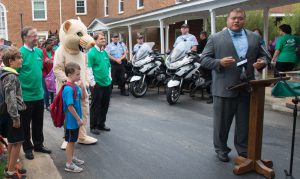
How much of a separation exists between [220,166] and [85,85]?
2.59 metres

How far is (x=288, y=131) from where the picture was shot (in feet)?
22.6

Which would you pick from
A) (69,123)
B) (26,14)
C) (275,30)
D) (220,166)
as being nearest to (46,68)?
(69,123)

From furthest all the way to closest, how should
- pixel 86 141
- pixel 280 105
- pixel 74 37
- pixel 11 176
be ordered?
1. pixel 280 105
2. pixel 86 141
3. pixel 74 37
4. pixel 11 176

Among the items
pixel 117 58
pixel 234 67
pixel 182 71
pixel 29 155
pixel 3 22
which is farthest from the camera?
pixel 3 22

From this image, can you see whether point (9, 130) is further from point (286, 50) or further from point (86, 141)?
point (286, 50)

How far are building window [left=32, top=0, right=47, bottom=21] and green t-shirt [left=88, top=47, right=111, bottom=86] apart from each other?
1143 inches

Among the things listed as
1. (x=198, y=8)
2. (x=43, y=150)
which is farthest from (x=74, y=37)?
(x=198, y=8)

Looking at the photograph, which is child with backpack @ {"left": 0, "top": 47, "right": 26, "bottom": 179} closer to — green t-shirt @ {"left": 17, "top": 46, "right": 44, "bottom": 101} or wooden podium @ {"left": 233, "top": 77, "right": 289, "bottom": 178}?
green t-shirt @ {"left": 17, "top": 46, "right": 44, "bottom": 101}

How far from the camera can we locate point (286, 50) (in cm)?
960

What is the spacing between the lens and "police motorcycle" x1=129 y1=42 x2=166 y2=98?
11.7 meters

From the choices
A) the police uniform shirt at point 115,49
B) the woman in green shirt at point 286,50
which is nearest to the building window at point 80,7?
the police uniform shirt at point 115,49

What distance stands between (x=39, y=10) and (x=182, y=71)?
26.9 metres

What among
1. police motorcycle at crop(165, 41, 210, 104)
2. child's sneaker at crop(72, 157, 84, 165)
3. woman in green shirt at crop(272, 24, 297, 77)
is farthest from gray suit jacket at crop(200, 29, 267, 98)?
woman in green shirt at crop(272, 24, 297, 77)

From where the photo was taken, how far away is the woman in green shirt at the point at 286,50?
9461mm
